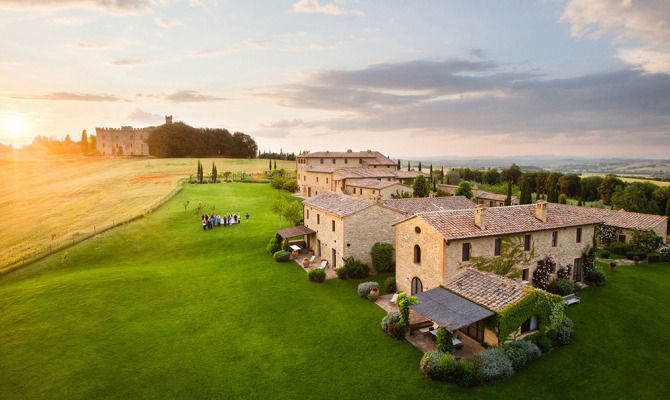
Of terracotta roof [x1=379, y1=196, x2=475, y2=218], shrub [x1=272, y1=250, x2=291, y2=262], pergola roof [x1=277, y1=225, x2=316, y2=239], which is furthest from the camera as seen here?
terracotta roof [x1=379, y1=196, x2=475, y2=218]

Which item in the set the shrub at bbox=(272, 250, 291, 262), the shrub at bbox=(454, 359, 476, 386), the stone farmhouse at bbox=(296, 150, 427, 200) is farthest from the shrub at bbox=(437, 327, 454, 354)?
the stone farmhouse at bbox=(296, 150, 427, 200)

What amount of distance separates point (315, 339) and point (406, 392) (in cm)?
611

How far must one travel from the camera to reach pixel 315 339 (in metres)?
19.4

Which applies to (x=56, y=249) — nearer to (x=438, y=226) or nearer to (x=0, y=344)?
(x=0, y=344)

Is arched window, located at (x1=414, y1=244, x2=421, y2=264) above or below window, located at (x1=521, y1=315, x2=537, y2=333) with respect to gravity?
above

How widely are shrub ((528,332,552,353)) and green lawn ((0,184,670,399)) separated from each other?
2.05ft

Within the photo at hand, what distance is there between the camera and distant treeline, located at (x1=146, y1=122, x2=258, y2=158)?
114m

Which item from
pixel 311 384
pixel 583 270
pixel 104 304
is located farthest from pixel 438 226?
pixel 104 304

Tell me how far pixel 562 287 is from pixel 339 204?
18.7m

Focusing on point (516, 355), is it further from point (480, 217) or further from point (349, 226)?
point (349, 226)

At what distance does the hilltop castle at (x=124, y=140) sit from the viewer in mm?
124438

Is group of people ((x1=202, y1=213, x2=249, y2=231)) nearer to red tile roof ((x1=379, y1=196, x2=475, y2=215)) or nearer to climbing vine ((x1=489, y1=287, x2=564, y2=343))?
red tile roof ((x1=379, y1=196, x2=475, y2=215))

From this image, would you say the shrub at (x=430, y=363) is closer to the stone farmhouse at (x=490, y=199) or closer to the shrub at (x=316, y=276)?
the shrub at (x=316, y=276)

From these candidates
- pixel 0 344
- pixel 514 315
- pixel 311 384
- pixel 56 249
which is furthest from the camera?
pixel 56 249
